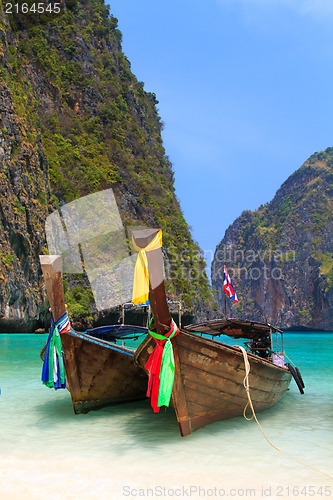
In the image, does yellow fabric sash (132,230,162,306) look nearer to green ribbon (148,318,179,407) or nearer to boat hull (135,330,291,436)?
green ribbon (148,318,179,407)

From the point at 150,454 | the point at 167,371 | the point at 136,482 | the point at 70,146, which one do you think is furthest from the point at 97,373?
the point at 70,146

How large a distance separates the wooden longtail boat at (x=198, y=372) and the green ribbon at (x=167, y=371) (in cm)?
11

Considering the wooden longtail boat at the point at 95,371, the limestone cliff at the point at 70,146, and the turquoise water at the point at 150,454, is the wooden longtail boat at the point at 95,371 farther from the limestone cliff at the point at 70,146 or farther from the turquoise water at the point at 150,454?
the limestone cliff at the point at 70,146

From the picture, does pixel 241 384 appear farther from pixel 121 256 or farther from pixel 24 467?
pixel 121 256

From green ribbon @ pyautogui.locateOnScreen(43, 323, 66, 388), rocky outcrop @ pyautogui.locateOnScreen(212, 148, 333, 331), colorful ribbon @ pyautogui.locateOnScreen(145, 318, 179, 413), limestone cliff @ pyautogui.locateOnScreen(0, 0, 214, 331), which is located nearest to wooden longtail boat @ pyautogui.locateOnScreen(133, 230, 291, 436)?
colorful ribbon @ pyautogui.locateOnScreen(145, 318, 179, 413)

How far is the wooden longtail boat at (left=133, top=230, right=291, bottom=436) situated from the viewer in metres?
5.15

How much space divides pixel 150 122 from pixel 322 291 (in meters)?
47.6

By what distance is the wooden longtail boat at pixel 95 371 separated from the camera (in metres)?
6.55

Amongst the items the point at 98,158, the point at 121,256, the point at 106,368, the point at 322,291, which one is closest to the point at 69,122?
the point at 98,158

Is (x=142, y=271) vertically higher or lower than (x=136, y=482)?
higher

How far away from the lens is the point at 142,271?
492cm

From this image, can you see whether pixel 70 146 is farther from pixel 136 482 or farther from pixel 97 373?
pixel 136 482

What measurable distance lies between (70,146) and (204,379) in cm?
3362

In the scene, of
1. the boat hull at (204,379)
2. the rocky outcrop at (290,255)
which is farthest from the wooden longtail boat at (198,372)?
the rocky outcrop at (290,255)
